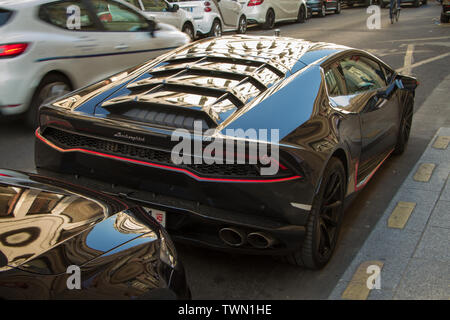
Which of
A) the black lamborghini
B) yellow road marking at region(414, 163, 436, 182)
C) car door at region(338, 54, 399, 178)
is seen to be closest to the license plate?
the black lamborghini

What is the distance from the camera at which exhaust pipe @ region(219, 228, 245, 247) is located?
11.6 feet

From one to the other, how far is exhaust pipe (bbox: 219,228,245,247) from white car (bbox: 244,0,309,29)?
689 inches

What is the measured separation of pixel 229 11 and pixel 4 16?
12.6 m

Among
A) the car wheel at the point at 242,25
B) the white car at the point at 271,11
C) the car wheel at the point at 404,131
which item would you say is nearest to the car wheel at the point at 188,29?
the car wheel at the point at 242,25

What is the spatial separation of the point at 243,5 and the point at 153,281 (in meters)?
18.9

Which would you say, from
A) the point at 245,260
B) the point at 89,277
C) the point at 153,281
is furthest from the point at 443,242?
the point at 89,277

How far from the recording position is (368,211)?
509 centimetres

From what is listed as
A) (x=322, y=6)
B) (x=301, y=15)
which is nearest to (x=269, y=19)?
(x=301, y=15)

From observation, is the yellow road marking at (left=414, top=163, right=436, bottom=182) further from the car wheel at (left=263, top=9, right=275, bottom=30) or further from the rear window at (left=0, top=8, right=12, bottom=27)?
the car wheel at (left=263, top=9, right=275, bottom=30)

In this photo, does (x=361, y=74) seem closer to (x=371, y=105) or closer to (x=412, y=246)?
(x=371, y=105)

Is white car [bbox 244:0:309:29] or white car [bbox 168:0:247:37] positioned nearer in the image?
white car [bbox 168:0:247:37]

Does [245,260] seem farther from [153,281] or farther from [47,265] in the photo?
[47,265]

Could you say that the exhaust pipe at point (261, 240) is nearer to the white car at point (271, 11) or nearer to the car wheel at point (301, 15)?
the white car at point (271, 11)

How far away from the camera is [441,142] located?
7.02m
